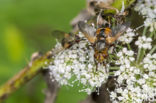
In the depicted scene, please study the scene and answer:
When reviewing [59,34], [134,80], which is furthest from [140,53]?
[59,34]

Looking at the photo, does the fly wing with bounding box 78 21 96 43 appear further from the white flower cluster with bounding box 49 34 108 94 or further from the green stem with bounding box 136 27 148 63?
the green stem with bounding box 136 27 148 63

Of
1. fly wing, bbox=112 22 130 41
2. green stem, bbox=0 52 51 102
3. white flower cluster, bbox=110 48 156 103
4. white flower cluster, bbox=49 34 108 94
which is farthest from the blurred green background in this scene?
fly wing, bbox=112 22 130 41

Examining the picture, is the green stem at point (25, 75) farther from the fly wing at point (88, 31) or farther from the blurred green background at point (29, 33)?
the blurred green background at point (29, 33)

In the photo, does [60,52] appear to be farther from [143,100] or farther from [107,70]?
[143,100]

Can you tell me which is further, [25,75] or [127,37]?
[25,75]

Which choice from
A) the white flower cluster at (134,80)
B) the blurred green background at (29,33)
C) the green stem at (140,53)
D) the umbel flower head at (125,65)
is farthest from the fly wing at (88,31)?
the blurred green background at (29,33)

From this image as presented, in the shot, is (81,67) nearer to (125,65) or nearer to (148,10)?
(125,65)
